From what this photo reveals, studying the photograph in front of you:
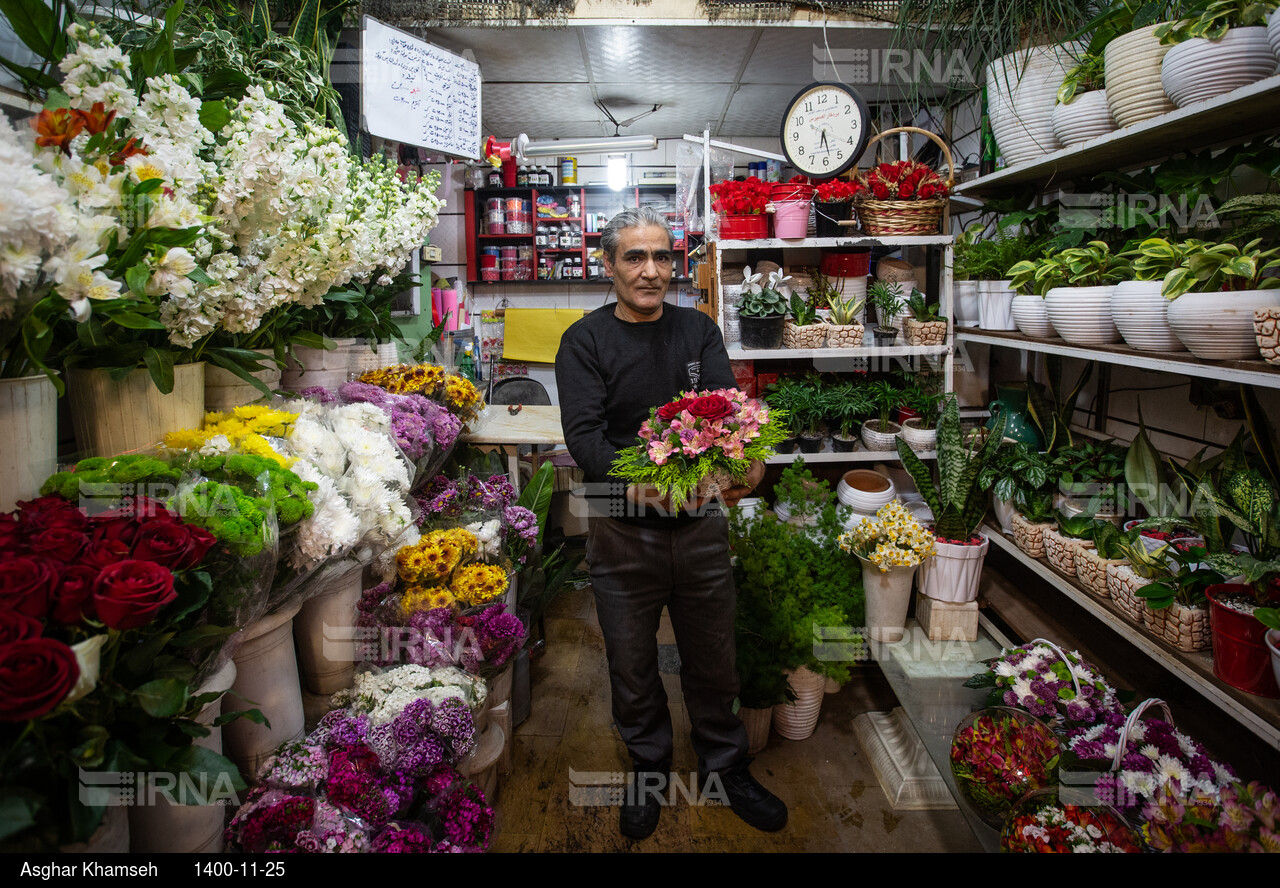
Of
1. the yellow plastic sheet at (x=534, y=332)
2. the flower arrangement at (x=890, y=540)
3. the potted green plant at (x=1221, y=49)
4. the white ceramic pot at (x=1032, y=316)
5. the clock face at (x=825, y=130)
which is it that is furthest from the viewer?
the yellow plastic sheet at (x=534, y=332)

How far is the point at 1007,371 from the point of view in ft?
10.7

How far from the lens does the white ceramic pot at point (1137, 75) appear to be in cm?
182

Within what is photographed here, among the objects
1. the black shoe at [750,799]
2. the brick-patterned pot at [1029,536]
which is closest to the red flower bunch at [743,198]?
the brick-patterned pot at [1029,536]

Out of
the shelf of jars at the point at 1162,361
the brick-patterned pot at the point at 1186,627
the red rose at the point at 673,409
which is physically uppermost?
the shelf of jars at the point at 1162,361

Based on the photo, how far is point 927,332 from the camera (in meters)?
2.89

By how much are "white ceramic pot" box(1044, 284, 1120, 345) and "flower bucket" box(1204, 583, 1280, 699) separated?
2.67ft

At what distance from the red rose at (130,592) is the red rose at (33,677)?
0.06m

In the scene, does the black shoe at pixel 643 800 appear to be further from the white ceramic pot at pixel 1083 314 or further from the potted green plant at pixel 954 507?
the white ceramic pot at pixel 1083 314

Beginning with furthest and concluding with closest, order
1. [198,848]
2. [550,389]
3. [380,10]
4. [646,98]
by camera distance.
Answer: [550,389] < [646,98] < [380,10] < [198,848]

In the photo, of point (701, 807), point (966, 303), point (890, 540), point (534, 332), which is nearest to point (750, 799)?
point (701, 807)

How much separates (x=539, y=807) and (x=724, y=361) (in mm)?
1486

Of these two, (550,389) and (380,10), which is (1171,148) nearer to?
(380,10)

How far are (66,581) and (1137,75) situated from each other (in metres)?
2.56

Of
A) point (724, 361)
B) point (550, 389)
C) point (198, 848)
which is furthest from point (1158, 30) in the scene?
point (550, 389)
